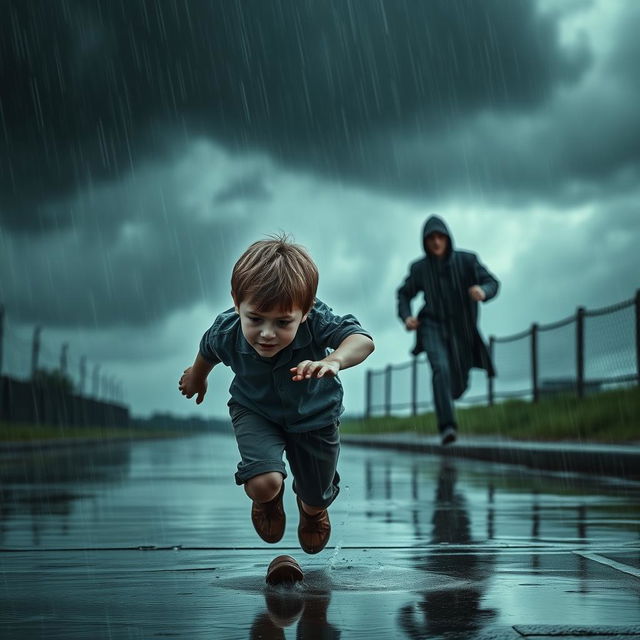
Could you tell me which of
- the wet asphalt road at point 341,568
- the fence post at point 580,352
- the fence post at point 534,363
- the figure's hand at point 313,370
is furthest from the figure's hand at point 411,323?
the fence post at point 534,363

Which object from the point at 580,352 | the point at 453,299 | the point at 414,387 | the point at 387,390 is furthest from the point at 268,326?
the point at 387,390

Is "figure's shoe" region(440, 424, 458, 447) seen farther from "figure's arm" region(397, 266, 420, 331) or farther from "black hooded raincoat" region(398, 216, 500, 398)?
"figure's arm" region(397, 266, 420, 331)

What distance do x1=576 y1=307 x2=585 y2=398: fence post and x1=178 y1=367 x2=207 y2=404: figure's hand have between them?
14.3 meters

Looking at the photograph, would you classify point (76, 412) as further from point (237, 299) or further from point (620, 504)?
point (237, 299)

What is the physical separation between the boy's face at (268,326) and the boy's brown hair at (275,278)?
21 mm

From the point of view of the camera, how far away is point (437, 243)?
10406mm

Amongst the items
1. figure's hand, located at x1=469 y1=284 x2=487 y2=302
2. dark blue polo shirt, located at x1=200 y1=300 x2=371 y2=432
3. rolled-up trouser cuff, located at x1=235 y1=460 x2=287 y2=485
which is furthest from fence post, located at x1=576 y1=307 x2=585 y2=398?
rolled-up trouser cuff, located at x1=235 y1=460 x2=287 y2=485

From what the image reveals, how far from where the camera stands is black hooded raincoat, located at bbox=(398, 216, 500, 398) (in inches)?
411

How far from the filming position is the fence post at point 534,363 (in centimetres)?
2031

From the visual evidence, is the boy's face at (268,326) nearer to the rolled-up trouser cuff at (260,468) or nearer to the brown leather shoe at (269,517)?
the rolled-up trouser cuff at (260,468)

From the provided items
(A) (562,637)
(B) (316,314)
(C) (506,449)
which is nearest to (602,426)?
(C) (506,449)

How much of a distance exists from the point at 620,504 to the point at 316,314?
3.71 m

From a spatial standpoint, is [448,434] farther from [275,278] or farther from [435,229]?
[275,278]

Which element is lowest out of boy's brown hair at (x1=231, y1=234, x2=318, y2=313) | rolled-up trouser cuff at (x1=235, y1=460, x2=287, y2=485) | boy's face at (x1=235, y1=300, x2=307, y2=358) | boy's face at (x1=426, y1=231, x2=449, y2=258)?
rolled-up trouser cuff at (x1=235, y1=460, x2=287, y2=485)
